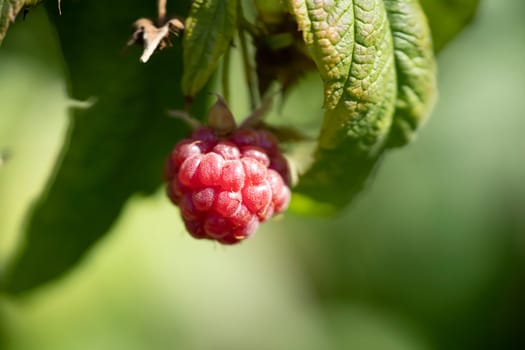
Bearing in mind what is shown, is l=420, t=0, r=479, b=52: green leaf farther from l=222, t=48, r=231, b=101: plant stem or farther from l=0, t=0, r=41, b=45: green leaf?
l=0, t=0, r=41, b=45: green leaf

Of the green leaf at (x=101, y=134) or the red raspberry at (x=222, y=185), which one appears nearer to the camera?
the red raspberry at (x=222, y=185)

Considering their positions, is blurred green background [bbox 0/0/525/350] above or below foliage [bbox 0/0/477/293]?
below

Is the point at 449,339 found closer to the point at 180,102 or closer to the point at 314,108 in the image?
the point at 314,108

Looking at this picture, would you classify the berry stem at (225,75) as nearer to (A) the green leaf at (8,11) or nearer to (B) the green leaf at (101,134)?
(B) the green leaf at (101,134)

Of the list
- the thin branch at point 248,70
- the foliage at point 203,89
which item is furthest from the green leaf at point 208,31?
the thin branch at point 248,70

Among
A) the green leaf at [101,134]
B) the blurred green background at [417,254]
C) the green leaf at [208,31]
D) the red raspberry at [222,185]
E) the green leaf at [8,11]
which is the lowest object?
the blurred green background at [417,254]

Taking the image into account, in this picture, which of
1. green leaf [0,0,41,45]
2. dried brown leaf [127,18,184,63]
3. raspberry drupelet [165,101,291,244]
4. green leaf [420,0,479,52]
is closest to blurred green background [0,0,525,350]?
green leaf [420,0,479,52]

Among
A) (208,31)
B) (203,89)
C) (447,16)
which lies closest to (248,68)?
(203,89)
